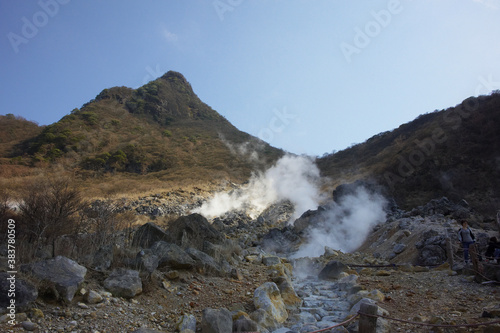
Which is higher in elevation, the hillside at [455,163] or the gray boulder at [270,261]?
the hillside at [455,163]

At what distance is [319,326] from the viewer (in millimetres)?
5211

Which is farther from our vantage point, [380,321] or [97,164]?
[97,164]

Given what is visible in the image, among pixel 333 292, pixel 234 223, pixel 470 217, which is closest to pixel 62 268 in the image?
pixel 333 292

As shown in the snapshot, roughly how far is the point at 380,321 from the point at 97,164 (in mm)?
35047

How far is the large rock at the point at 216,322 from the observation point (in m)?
4.07

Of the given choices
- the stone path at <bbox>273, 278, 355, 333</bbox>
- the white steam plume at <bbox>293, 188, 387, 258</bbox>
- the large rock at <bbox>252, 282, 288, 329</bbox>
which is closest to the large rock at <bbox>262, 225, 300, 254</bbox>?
the white steam plume at <bbox>293, 188, 387, 258</bbox>

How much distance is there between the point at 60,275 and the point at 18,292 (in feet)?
2.01

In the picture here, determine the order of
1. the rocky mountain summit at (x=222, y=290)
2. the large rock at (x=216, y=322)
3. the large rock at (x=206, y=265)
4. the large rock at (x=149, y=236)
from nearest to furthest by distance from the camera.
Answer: the rocky mountain summit at (x=222, y=290) → the large rock at (x=216, y=322) → the large rock at (x=206, y=265) → the large rock at (x=149, y=236)

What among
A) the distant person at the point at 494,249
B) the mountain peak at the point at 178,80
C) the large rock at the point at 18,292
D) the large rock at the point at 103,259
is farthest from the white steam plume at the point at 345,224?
the mountain peak at the point at 178,80

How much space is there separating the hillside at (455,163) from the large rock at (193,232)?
47.1ft

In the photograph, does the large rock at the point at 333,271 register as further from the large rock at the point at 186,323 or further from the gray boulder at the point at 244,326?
the large rock at the point at 186,323

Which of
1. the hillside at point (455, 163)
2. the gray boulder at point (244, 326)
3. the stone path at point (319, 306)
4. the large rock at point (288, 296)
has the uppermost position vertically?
the hillside at point (455, 163)

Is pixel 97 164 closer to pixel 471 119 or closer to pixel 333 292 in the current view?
pixel 333 292

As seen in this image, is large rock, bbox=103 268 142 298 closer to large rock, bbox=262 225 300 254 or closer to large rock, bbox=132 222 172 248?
large rock, bbox=132 222 172 248
